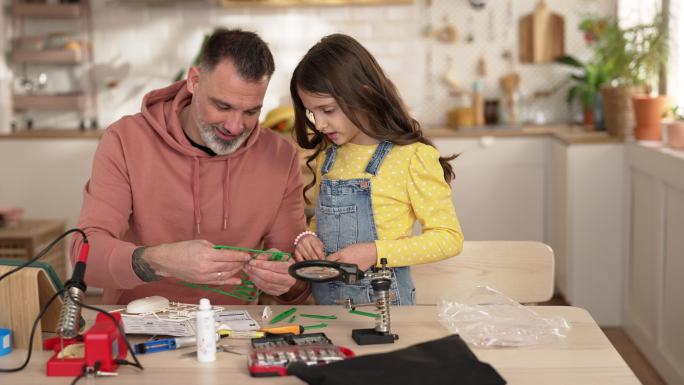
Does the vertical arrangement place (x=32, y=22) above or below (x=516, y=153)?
above

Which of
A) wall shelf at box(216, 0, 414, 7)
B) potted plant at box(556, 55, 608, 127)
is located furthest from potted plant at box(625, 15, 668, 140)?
wall shelf at box(216, 0, 414, 7)

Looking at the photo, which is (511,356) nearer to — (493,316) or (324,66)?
(493,316)

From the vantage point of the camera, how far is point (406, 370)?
1.56 metres

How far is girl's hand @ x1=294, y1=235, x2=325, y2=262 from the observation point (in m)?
2.25

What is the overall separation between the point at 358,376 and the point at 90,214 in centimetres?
108

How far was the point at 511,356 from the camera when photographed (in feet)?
5.83

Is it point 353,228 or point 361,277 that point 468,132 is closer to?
point 353,228

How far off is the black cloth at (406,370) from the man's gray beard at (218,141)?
99 cm

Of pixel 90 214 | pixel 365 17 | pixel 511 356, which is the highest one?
pixel 365 17

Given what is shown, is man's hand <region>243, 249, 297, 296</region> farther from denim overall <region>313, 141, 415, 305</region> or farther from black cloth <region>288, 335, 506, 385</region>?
black cloth <region>288, 335, 506, 385</region>

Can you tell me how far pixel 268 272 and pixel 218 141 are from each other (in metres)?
0.48

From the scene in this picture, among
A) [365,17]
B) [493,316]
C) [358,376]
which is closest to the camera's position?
[358,376]

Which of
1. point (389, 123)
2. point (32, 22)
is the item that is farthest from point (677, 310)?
point (32, 22)

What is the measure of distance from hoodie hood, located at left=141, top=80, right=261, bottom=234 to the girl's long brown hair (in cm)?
27
